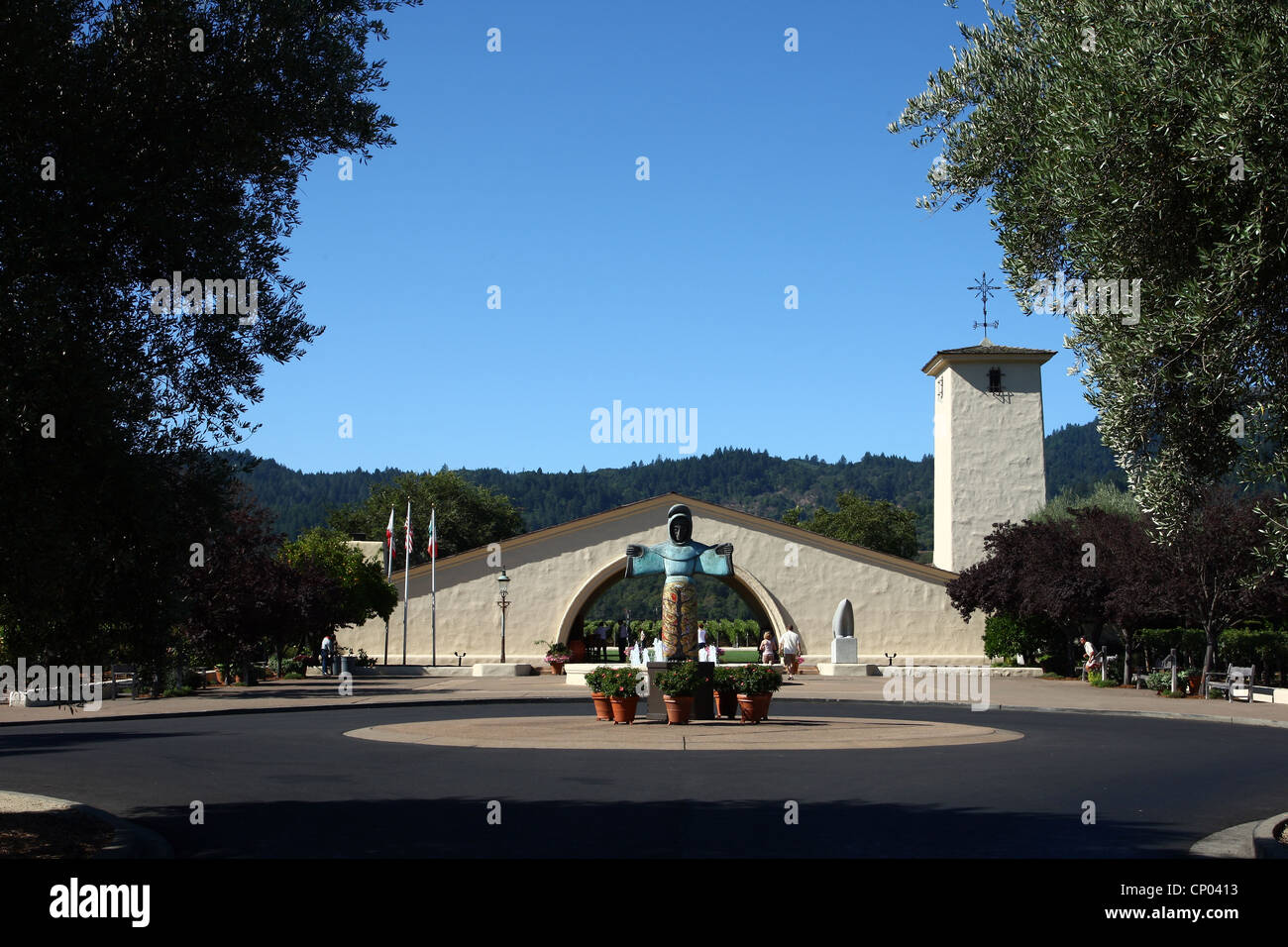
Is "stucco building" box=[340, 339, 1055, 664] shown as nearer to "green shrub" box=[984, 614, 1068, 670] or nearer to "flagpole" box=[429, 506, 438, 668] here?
"flagpole" box=[429, 506, 438, 668]

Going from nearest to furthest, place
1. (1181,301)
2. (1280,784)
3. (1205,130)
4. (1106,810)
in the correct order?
(1205,130) → (1181,301) → (1106,810) → (1280,784)

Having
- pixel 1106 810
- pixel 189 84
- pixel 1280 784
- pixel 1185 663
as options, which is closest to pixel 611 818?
pixel 1106 810

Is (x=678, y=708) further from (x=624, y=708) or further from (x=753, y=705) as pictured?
(x=753, y=705)

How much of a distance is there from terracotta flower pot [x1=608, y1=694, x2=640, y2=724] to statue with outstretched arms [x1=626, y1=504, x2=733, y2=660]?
44.5 inches

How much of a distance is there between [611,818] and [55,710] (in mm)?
20345

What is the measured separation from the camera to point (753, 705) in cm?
2081

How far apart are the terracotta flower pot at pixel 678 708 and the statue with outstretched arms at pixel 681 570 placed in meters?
0.95

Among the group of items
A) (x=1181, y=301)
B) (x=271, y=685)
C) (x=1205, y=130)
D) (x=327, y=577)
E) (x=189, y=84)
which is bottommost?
(x=271, y=685)

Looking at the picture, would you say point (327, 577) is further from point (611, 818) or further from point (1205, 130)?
point (1205, 130)

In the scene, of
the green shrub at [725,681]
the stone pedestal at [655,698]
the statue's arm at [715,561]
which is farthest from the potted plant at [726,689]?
the statue's arm at [715,561]

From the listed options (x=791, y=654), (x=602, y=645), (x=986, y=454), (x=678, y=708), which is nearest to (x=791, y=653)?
(x=791, y=654)

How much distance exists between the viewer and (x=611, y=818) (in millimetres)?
10680

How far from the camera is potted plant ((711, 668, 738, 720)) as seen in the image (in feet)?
69.0

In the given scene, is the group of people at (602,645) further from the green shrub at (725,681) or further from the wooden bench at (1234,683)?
the green shrub at (725,681)
